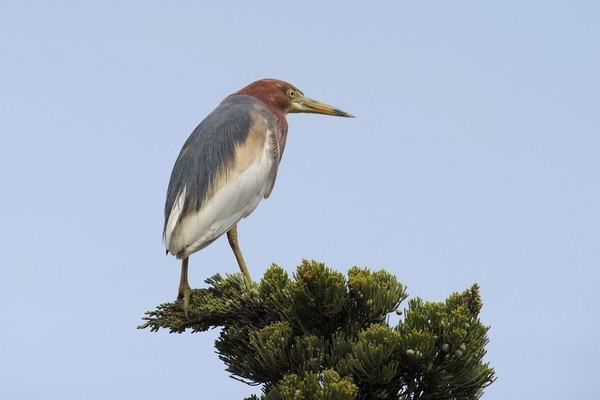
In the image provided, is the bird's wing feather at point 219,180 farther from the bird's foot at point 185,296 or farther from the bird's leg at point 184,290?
the bird's foot at point 185,296

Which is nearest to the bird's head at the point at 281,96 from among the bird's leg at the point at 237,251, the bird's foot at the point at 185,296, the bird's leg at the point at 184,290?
the bird's leg at the point at 237,251

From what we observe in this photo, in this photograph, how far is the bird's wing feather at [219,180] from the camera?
25.3 ft

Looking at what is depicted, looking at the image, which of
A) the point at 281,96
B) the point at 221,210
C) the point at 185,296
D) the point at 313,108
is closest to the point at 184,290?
the point at 185,296

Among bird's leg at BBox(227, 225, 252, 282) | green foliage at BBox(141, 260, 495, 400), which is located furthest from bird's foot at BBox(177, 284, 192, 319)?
bird's leg at BBox(227, 225, 252, 282)

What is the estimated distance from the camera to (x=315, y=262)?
597 centimetres

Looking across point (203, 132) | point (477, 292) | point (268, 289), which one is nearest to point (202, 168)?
point (203, 132)

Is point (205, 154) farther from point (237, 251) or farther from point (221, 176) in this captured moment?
point (237, 251)

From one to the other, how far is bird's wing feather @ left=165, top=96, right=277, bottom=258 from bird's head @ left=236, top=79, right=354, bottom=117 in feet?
A: 1.49

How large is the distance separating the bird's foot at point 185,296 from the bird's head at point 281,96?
2.25 metres

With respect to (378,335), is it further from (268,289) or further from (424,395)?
(268,289)

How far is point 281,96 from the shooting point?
912cm

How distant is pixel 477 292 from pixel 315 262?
1.14 metres

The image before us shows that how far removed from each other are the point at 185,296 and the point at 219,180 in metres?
1.41

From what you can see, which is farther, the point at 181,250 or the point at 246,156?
the point at 246,156
